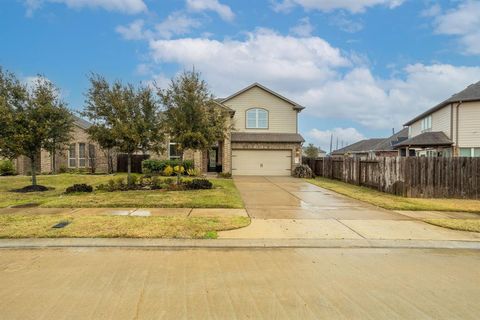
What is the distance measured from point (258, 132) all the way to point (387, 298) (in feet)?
72.5

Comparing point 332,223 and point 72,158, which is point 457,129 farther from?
point 72,158

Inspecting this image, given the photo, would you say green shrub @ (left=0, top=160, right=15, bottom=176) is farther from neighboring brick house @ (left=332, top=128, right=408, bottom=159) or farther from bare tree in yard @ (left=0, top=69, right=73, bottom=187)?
neighboring brick house @ (left=332, top=128, right=408, bottom=159)

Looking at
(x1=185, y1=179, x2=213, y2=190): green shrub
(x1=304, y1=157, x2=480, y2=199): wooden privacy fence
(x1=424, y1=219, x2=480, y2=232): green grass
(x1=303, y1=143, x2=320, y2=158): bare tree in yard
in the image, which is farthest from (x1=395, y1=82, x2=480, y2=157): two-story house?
(x1=303, y1=143, x2=320, y2=158): bare tree in yard

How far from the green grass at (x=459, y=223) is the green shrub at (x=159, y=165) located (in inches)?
642

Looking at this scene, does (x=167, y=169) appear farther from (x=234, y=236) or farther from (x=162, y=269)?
(x=162, y=269)

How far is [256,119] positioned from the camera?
25672mm

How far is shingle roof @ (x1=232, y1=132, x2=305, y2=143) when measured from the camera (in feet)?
78.0

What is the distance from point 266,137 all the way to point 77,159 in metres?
15.4

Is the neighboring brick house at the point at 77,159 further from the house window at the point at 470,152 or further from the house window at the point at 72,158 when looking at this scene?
the house window at the point at 470,152

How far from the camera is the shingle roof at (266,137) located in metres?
23.8

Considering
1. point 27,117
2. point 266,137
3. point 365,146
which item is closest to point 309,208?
point 27,117

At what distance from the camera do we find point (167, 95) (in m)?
13.4

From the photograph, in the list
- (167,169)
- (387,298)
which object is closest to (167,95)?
(167,169)

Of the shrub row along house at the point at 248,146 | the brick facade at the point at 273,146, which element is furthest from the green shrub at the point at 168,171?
the brick facade at the point at 273,146
